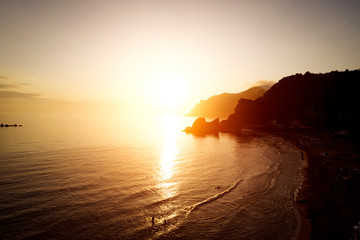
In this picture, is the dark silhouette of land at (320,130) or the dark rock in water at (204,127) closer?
the dark silhouette of land at (320,130)

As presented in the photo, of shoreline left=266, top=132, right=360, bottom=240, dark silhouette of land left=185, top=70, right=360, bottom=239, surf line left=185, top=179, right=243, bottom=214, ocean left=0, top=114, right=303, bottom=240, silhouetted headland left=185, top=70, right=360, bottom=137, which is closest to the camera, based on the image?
shoreline left=266, top=132, right=360, bottom=240

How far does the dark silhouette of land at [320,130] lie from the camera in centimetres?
1441

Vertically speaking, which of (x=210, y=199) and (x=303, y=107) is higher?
(x=303, y=107)

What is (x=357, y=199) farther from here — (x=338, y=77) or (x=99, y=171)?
(x=338, y=77)

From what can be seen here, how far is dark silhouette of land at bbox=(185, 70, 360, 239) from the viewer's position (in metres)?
14.4

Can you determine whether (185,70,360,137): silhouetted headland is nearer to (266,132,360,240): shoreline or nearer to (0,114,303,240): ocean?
(266,132,360,240): shoreline

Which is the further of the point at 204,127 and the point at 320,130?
the point at 204,127

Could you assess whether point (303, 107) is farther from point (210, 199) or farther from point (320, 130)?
point (210, 199)

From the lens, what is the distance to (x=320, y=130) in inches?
3014

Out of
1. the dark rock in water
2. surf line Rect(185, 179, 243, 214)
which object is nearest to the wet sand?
surf line Rect(185, 179, 243, 214)

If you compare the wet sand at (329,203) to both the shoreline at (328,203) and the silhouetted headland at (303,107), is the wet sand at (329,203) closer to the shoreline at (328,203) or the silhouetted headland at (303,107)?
the shoreline at (328,203)

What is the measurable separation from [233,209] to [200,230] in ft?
15.2

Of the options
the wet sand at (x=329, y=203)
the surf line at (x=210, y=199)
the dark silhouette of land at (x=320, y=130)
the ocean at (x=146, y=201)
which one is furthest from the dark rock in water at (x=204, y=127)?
the surf line at (x=210, y=199)

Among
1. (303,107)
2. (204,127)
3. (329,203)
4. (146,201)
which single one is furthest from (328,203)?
(303,107)
